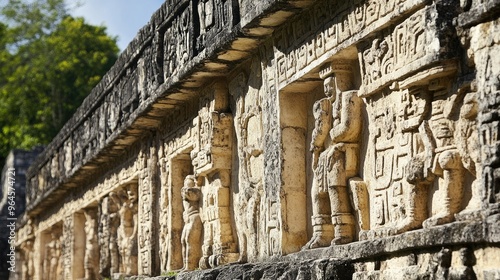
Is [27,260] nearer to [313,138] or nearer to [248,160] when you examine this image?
[248,160]

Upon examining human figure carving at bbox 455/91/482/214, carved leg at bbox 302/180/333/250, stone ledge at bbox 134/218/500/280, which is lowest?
stone ledge at bbox 134/218/500/280

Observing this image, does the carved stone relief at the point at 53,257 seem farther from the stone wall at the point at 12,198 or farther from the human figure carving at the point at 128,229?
the human figure carving at the point at 128,229

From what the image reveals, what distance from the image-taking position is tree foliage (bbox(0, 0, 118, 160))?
24.2m

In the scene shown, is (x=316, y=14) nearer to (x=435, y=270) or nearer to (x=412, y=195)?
(x=412, y=195)

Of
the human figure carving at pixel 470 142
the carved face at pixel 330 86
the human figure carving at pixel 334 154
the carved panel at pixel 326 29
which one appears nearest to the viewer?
the human figure carving at pixel 470 142

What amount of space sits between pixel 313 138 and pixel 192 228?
2344 millimetres

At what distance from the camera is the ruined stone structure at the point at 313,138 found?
4.40 metres

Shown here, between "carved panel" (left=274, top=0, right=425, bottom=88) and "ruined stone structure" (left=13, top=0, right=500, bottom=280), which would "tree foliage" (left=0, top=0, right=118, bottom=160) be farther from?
"carved panel" (left=274, top=0, right=425, bottom=88)

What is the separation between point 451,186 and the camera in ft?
14.9

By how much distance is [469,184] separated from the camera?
4496 millimetres

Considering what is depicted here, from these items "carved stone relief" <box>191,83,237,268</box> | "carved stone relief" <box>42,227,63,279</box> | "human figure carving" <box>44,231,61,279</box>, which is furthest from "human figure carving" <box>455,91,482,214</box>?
"human figure carving" <box>44,231,61,279</box>

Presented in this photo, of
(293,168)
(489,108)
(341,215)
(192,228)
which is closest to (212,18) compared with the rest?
(293,168)

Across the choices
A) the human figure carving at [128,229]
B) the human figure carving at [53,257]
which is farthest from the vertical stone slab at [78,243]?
the human figure carving at [128,229]

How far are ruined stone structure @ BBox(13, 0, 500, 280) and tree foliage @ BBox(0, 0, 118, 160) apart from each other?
14513mm
